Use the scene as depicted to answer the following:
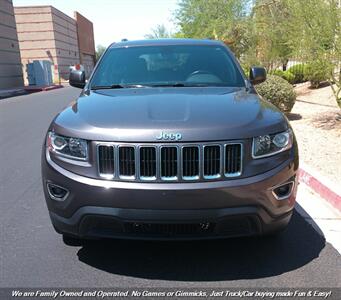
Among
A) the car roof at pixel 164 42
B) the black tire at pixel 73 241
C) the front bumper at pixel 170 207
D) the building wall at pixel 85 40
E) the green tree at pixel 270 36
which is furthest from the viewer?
the building wall at pixel 85 40

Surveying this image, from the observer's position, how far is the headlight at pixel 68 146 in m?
3.32

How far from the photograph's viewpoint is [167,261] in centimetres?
367

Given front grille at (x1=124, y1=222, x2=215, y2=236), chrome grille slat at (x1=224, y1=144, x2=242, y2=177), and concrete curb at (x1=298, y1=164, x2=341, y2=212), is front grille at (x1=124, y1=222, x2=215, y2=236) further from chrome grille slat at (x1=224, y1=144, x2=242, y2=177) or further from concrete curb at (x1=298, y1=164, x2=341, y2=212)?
concrete curb at (x1=298, y1=164, x2=341, y2=212)

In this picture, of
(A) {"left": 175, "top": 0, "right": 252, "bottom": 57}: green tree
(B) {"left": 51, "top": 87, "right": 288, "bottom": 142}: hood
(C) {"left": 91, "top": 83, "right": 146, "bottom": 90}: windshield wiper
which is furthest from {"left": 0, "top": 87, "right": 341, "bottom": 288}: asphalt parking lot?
(A) {"left": 175, "top": 0, "right": 252, "bottom": 57}: green tree

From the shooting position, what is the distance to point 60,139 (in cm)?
346

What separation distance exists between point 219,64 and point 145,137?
2081 millimetres

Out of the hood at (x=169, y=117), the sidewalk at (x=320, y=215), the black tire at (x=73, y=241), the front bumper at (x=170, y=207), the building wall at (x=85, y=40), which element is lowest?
the building wall at (x=85, y=40)

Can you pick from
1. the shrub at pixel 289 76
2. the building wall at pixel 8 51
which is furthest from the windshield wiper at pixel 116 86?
the building wall at pixel 8 51

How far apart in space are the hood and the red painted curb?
1568 millimetres

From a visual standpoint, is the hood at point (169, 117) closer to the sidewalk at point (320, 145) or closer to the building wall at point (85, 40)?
the sidewalk at point (320, 145)

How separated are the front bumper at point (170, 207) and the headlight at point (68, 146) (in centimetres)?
12

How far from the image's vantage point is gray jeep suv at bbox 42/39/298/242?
3160 mm

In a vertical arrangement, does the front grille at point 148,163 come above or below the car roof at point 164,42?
below

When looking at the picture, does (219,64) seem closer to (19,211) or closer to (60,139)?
(60,139)
